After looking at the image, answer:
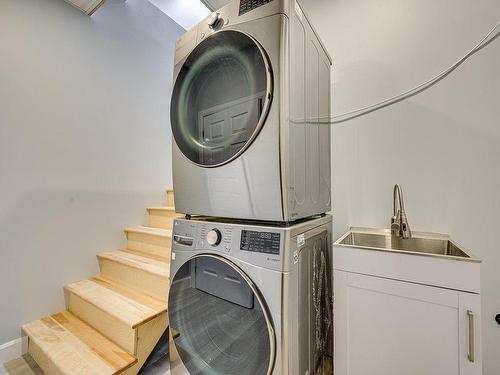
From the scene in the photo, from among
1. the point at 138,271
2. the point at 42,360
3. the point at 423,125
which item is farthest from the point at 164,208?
the point at 423,125

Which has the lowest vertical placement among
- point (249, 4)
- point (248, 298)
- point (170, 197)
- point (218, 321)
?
point (218, 321)

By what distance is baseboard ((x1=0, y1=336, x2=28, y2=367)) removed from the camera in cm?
143

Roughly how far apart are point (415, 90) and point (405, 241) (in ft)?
2.80

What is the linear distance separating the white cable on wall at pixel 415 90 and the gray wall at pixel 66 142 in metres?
1.92

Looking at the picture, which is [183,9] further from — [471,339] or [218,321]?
[471,339]

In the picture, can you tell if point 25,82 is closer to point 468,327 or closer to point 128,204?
point 128,204

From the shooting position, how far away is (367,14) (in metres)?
1.47

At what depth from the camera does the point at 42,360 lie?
1.34 metres

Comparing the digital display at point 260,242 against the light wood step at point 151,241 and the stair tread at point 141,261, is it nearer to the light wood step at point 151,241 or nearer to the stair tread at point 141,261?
the stair tread at point 141,261

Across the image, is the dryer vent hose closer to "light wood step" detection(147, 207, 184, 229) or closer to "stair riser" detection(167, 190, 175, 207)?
"light wood step" detection(147, 207, 184, 229)

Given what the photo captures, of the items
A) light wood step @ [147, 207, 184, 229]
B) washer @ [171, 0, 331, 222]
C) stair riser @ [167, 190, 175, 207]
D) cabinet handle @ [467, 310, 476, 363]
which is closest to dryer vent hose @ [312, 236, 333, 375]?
washer @ [171, 0, 331, 222]

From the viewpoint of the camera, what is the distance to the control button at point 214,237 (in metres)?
0.90

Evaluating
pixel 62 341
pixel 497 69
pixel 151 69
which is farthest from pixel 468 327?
pixel 151 69

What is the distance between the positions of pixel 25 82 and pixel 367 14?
7.77 feet
